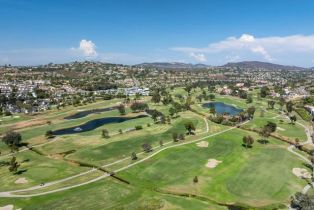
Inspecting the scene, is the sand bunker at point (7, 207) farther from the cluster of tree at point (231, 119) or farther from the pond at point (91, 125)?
the cluster of tree at point (231, 119)

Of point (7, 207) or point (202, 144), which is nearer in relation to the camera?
point (7, 207)

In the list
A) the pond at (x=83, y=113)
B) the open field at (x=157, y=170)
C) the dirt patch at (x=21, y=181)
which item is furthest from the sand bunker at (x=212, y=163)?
the pond at (x=83, y=113)

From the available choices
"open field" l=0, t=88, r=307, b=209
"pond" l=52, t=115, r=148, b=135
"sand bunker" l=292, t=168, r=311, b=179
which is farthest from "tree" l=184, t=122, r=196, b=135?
"pond" l=52, t=115, r=148, b=135

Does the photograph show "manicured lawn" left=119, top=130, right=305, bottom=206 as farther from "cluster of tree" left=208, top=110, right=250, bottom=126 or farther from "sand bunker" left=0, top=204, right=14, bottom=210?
"cluster of tree" left=208, top=110, right=250, bottom=126

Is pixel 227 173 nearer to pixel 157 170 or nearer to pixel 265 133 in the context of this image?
pixel 157 170

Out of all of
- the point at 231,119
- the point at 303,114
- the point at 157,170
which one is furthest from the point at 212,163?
the point at 303,114

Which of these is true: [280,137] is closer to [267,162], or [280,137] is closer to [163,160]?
[267,162]
